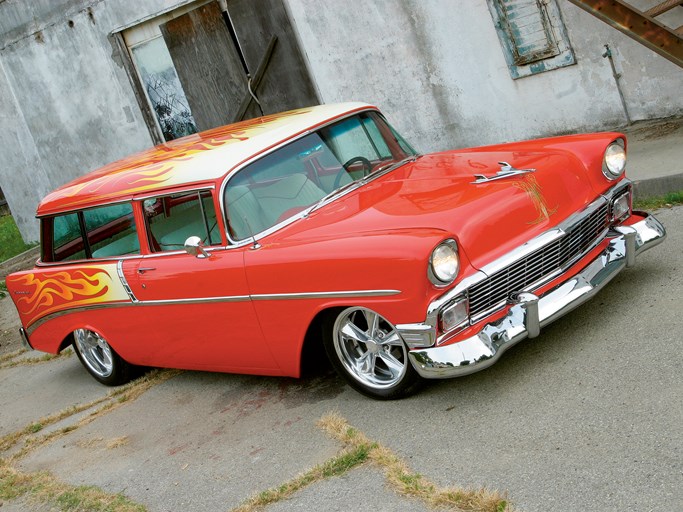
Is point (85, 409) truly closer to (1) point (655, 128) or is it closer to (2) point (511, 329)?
(2) point (511, 329)

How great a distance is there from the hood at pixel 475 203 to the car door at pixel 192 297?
1.90 ft

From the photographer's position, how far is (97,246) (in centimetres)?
618

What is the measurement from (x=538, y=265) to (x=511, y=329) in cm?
44

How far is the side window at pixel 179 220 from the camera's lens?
17.6ft

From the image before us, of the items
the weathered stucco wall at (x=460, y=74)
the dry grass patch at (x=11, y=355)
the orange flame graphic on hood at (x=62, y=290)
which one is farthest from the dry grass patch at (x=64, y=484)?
the weathered stucco wall at (x=460, y=74)

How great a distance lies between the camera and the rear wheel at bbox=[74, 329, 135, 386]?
6523 mm

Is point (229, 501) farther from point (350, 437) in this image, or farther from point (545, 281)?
point (545, 281)

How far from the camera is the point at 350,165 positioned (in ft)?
18.3

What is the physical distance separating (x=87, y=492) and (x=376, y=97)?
622 cm

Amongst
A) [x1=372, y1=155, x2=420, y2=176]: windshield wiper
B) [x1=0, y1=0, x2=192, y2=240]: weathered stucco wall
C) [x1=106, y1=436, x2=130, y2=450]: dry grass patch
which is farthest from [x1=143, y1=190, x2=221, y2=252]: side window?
[x1=0, y1=0, x2=192, y2=240]: weathered stucco wall

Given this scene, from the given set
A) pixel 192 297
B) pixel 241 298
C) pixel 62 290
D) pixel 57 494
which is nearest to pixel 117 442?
pixel 57 494

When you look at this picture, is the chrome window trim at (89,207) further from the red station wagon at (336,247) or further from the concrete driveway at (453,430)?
the concrete driveway at (453,430)

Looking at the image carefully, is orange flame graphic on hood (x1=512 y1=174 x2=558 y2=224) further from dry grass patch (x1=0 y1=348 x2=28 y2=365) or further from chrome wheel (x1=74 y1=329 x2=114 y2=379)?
dry grass patch (x1=0 y1=348 x2=28 y2=365)

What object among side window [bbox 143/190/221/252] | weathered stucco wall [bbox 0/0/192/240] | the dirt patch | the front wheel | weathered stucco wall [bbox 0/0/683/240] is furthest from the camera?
weathered stucco wall [bbox 0/0/192/240]
